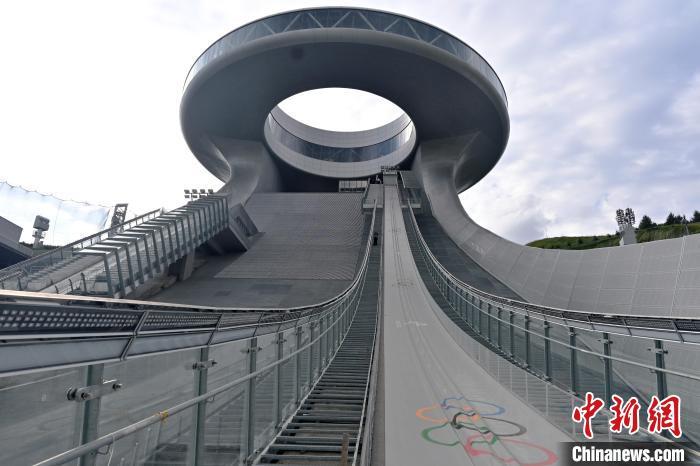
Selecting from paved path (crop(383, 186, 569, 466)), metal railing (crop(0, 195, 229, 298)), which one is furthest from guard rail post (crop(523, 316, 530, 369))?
metal railing (crop(0, 195, 229, 298))

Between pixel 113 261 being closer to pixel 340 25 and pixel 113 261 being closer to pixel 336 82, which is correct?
pixel 340 25

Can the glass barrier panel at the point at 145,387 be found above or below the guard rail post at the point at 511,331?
above

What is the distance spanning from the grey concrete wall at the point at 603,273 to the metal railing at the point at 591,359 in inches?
154

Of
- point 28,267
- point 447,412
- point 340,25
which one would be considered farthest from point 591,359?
point 340,25

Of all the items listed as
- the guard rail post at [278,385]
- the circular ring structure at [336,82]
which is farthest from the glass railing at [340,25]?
the guard rail post at [278,385]

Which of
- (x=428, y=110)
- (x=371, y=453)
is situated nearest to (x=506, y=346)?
(x=371, y=453)

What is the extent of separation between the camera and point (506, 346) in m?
9.29

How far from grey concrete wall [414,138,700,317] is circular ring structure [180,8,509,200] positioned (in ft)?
35.8

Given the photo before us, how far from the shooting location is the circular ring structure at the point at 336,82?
28297 mm

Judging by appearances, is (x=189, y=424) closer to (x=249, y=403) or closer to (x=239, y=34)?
(x=249, y=403)

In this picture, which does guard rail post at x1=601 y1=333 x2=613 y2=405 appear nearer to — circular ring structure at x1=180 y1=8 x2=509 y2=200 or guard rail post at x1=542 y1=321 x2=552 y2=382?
guard rail post at x1=542 y1=321 x2=552 y2=382

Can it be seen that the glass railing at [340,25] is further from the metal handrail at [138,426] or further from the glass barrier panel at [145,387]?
the glass barrier panel at [145,387]
